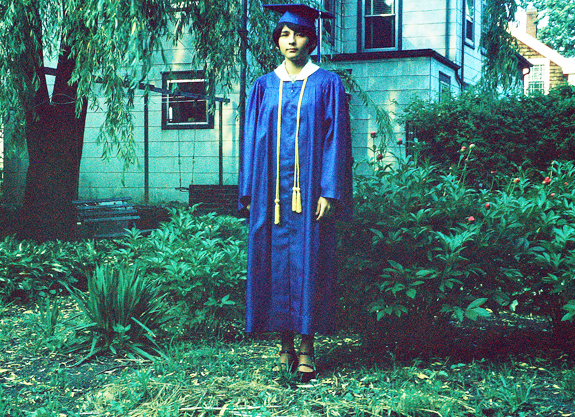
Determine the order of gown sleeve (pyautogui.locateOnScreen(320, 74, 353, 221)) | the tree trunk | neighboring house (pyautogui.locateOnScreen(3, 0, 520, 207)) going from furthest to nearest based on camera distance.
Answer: neighboring house (pyautogui.locateOnScreen(3, 0, 520, 207)) → the tree trunk → gown sleeve (pyautogui.locateOnScreen(320, 74, 353, 221))

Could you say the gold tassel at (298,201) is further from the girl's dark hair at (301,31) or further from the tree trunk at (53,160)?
the tree trunk at (53,160)

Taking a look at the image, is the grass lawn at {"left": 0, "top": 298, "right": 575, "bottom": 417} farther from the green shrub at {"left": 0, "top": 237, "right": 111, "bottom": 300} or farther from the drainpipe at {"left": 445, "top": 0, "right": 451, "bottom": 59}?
the drainpipe at {"left": 445, "top": 0, "right": 451, "bottom": 59}

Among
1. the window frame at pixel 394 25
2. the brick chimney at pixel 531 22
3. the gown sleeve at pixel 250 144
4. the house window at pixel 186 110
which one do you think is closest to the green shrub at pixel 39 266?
the gown sleeve at pixel 250 144

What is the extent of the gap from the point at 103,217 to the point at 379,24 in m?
9.55

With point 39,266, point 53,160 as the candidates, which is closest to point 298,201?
point 39,266

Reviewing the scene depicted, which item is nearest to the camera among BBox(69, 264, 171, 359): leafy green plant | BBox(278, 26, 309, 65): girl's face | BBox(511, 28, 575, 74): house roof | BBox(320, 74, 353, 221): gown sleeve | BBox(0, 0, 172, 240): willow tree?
BBox(320, 74, 353, 221): gown sleeve

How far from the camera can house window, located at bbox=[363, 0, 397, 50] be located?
47.9 feet

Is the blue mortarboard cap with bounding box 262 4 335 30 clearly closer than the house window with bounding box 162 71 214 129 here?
Yes

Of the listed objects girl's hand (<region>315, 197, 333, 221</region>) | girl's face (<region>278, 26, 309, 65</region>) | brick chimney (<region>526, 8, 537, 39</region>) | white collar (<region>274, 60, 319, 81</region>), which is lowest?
girl's hand (<region>315, 197, 333, 221</region>)

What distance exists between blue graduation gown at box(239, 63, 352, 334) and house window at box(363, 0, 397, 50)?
11.8 m

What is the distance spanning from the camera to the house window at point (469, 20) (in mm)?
15673

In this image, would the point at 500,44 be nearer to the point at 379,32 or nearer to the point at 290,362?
the point at 290,362

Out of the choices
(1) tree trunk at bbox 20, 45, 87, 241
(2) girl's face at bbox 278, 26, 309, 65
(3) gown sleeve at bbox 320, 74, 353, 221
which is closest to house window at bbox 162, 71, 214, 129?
(1) tree trunk at bbox 20, 45, 87, 241

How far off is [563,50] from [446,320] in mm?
30194
